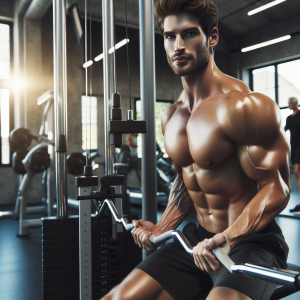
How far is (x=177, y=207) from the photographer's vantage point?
4.22 ft

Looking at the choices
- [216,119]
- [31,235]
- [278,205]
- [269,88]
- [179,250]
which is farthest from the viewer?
[269,88]

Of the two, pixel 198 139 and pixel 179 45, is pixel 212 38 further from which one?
pixel 198 139

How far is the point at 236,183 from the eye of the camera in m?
1.04

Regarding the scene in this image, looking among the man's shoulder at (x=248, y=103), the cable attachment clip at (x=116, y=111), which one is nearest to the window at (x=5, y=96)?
the cable attachment clip at (x=116, y=111)

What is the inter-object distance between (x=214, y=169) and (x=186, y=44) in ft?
1.35

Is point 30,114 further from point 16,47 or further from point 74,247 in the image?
point 74,247

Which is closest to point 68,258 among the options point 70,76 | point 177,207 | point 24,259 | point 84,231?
point 84,231

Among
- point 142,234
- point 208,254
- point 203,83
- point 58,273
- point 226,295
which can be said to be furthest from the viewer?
point 58,273

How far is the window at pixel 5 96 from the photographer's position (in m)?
6.33

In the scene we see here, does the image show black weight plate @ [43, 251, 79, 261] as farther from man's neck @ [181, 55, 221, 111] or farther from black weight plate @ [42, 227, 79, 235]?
man's neck @ [181, 55, 221, 111]

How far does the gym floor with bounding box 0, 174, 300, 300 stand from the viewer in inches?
85.5

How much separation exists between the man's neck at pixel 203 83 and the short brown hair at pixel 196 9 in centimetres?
11

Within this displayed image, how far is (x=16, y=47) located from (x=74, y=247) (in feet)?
18.6

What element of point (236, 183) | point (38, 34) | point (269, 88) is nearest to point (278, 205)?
point (236, 183)
